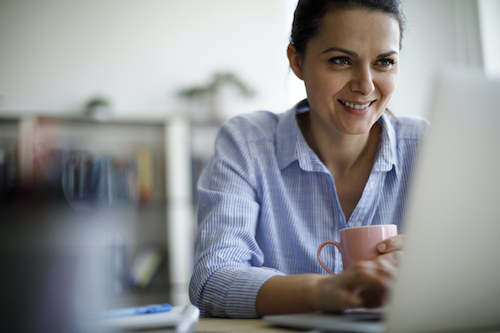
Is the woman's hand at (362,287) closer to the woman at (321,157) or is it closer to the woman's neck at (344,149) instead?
the woman at (321,157)

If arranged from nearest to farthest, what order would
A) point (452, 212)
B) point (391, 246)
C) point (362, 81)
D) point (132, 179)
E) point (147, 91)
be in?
→ point (452, 212), point (391, 246), point (362, 81), point (132, 179), point (147, 91)

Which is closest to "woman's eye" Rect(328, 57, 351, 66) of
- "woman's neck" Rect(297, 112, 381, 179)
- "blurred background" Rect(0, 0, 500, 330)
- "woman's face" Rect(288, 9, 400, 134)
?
"woman's face" Rect(288, 9, 400, 134)

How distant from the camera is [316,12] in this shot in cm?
117

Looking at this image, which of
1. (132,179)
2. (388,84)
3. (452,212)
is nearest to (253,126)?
(388,84)

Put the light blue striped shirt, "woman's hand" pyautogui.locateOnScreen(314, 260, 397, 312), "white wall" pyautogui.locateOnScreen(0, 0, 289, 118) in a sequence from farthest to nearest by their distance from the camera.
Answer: "white wall" pyautogui.locateOnScreen(0, 0, 289, 118), the light blue striped shirt, "woman's hand" pyautogui.locateOnScreen(314, 260, 397, 312)

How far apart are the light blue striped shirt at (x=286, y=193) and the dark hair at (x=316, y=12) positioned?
0.71 ft

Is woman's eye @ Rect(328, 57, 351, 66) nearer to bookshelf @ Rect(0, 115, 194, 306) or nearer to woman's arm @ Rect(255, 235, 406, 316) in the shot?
woman's arm @ Rect(255, 235, 406, 316)

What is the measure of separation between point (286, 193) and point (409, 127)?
42 cm

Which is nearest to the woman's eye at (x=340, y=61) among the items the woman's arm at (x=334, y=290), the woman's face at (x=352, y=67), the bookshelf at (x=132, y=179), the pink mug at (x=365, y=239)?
the woman's face at (x=352, y=67)

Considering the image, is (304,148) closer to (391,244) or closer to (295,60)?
(295,60)

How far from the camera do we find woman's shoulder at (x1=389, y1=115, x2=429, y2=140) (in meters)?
1.23

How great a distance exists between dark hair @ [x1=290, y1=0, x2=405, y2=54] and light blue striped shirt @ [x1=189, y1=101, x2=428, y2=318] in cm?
22

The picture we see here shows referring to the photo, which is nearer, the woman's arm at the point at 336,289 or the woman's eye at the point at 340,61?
the woman's arm at the point at 336,289

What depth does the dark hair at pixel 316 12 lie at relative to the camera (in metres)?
1.10
